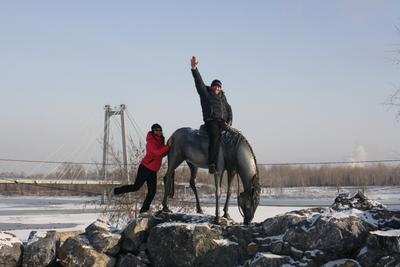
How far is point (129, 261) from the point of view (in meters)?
6.02

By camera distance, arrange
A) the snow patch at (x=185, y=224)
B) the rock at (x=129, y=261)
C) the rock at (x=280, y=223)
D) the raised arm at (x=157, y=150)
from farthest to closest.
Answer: the raised arm at (x=157, y=150), the rock at (x=129, y=261), the snow patch at (x=185, y=224), the rock at (x=280, y=223)

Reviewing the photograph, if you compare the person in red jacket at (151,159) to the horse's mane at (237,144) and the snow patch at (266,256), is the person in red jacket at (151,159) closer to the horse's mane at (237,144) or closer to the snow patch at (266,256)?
the horse's mane at (237,144)

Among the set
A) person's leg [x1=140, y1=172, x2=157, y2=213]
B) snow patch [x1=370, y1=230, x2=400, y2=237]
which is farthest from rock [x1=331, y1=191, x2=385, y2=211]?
person's leg [x1=140, y1=172, x2=157, y2=213]

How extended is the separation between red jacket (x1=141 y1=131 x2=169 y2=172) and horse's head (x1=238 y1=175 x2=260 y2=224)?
1324 millimetres

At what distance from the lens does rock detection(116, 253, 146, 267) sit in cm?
598

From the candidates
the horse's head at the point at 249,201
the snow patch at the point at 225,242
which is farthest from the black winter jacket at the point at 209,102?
the snow patch at the point at 225,242

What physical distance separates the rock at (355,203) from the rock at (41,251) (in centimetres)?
364

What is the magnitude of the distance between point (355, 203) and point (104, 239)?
3.19 meters

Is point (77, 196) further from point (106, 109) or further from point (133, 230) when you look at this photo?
point (133, 230)

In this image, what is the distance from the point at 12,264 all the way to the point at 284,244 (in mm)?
3577

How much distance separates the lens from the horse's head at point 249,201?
6.04 meters

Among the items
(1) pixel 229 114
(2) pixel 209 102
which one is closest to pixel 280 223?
(1) pixel 229 114

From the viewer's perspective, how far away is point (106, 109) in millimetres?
21906

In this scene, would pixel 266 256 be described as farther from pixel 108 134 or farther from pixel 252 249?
pixel 108 134
